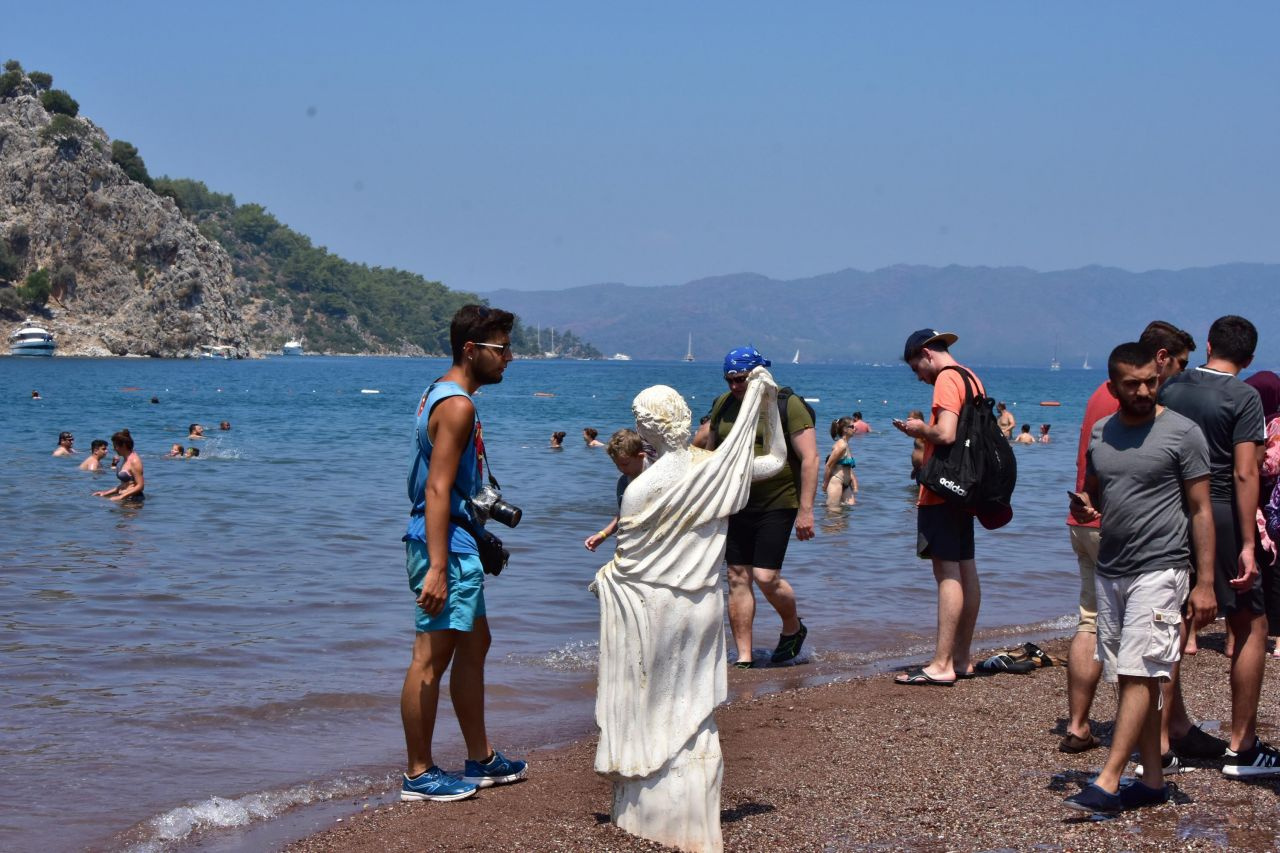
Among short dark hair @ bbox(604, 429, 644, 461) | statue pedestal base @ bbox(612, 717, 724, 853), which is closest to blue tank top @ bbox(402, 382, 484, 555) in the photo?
short dark hair @ bbox(604, 429, 644, 461)

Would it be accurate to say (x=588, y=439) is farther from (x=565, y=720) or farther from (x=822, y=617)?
(x=565, y=720)

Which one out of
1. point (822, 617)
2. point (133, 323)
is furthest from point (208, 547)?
point (133, 323)

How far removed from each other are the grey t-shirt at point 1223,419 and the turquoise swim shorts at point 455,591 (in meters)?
2.89

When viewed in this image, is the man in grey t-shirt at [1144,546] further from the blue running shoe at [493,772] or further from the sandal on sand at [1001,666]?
the sandal on sand at [1001,666]

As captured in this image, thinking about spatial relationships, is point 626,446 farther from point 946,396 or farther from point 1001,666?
Answer: point 1001,666

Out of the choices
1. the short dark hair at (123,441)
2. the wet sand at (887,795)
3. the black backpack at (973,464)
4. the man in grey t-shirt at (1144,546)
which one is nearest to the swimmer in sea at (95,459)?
the short dark hair at (123,441)

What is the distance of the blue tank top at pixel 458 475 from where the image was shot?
4988 mm

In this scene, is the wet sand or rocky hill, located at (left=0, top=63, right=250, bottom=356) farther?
rocky hill, located at (left=0, top=63, right=250, bottom=356)

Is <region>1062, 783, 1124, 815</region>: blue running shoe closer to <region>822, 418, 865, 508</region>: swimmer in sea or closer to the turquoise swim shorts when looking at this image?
the turquoise swim shorts

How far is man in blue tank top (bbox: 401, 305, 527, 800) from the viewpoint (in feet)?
16.1

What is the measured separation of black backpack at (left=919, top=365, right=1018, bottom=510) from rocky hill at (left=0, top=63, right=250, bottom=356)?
105853 millimetres

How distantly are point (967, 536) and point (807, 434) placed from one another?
104 centimetres

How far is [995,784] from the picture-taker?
521cm

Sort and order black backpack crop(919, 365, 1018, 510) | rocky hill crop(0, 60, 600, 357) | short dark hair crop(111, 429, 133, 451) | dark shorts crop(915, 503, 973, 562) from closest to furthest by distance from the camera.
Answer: black backpack crop(919, 365, 1018, 510)
dark shorts crop(915, 503, 973, 562)
short dark hair crop(111, 429, 133, 451)
rocky hill crop(0, 60, 600, 357)
